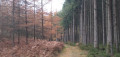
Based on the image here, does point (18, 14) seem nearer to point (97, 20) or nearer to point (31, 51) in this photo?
point (31, 51)

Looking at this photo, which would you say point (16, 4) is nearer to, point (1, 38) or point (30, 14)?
point (30, 14)

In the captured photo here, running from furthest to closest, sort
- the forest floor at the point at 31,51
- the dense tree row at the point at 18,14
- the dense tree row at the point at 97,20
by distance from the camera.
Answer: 1. the dense tree row at the point at 18,14
2. the forest floor at the point at 31,51
3. the dense tree row at the point at 97,20

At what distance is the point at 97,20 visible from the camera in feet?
37.9

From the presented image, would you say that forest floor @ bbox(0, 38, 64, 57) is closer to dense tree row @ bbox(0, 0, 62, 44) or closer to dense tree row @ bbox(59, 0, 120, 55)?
dense tree row @ bbox(0, 0, 62, 44)

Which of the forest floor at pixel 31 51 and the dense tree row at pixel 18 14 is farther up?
the dense tree row at pixel 18 14

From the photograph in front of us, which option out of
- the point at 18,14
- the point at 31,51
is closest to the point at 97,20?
the point at 31,51

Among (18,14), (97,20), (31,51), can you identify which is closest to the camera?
(31,51)

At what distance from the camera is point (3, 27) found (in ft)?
44.8

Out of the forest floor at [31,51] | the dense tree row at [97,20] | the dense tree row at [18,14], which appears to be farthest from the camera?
the dense tree row at [18,14]

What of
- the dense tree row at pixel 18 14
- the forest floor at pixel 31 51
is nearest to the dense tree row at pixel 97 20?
the forest floor at pixel 31 51

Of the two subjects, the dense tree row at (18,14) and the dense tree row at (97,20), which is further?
the dense tree row at (18,14)

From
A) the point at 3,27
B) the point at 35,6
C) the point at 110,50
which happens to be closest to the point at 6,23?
the point at 3,27

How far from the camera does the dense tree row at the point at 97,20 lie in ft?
25.1

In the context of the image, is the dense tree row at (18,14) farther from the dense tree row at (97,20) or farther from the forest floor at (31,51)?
the dense tree row at (97,20)
